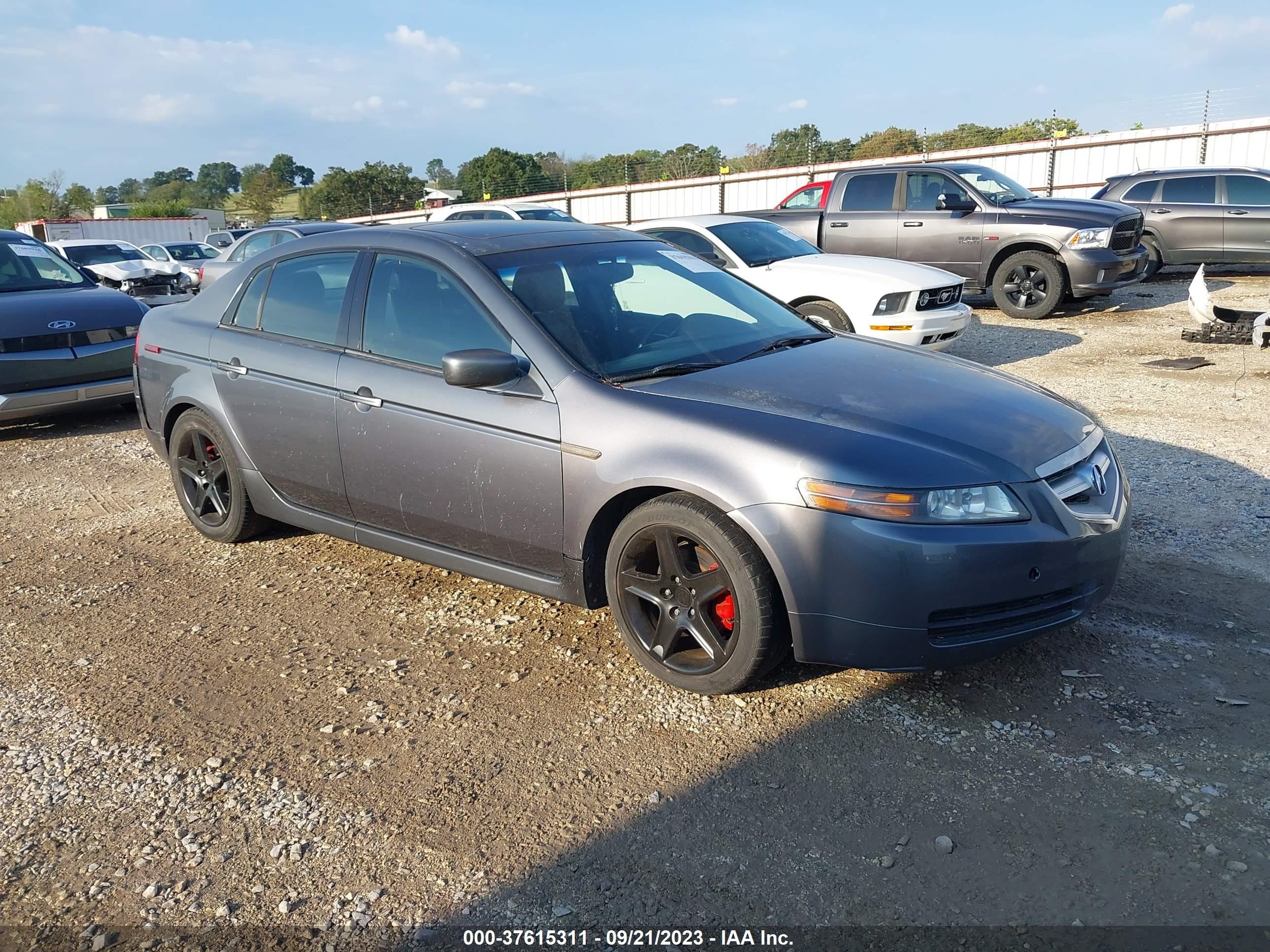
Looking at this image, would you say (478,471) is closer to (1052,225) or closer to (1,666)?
(1,666)

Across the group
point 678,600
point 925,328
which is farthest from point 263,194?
point 678,600

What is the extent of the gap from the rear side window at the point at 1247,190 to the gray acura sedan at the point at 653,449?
1283 cm

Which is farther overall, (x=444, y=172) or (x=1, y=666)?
(x=444, y=172)

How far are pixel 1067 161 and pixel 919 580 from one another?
23318 mm

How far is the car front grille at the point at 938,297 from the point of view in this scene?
887 cm

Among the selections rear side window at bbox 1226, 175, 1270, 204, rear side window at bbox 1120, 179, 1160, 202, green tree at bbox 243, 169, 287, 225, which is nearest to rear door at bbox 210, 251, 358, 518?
rear side window at bbox 1120, 179, 1160, 202

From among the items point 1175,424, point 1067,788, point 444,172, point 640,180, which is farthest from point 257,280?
point 444,172

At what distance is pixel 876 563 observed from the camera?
3201mm

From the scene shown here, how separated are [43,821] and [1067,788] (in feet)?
10.1

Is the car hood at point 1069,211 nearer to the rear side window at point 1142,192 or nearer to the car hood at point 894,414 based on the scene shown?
the rear side window at point 1142,192

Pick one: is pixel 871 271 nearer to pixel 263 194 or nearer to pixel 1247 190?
pixel 1247 190

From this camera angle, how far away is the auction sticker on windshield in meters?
4.90

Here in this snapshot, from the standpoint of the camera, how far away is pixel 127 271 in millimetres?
20328

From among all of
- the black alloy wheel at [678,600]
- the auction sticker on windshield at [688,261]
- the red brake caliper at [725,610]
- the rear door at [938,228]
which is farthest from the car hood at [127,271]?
the red brake caliper at [725,610]
